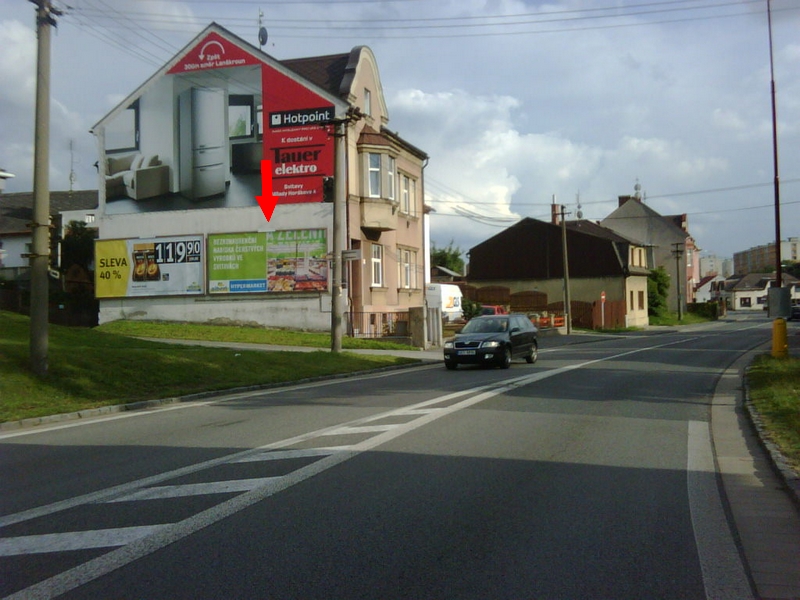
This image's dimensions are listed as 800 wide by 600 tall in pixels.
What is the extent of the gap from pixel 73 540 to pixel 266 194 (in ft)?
100

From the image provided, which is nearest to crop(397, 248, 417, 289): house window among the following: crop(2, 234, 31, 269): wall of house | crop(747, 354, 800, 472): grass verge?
crop(747, 354, 800, 472): grass verge

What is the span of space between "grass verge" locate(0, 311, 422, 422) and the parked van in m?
22.2

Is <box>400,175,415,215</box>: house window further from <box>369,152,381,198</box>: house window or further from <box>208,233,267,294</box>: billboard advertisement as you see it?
<box>208,233,267,294</box>: billboard advertisement

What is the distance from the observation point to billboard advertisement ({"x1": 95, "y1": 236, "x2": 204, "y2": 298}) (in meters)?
36.2

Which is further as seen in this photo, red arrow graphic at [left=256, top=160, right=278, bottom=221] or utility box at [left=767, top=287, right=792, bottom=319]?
red arrow graphic at [left=256, top=160, right=278, bottom=221]

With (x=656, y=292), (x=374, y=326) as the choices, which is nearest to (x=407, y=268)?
(x=374, y=326)

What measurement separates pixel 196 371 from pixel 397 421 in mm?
8092

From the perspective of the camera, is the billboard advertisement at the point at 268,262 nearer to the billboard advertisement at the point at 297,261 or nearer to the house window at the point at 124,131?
the billboard advertisement at the point at 297,261

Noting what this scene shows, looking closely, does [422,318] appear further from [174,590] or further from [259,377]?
[174,590]

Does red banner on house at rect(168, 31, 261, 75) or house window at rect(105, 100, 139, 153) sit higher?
red banner on house at rect(168, 31, 261, 75)

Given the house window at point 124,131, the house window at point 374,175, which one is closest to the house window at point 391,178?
the house window at point 374,175

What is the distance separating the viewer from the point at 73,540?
18.7ft

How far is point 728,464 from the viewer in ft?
28.3

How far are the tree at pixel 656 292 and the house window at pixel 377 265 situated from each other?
4457cm
